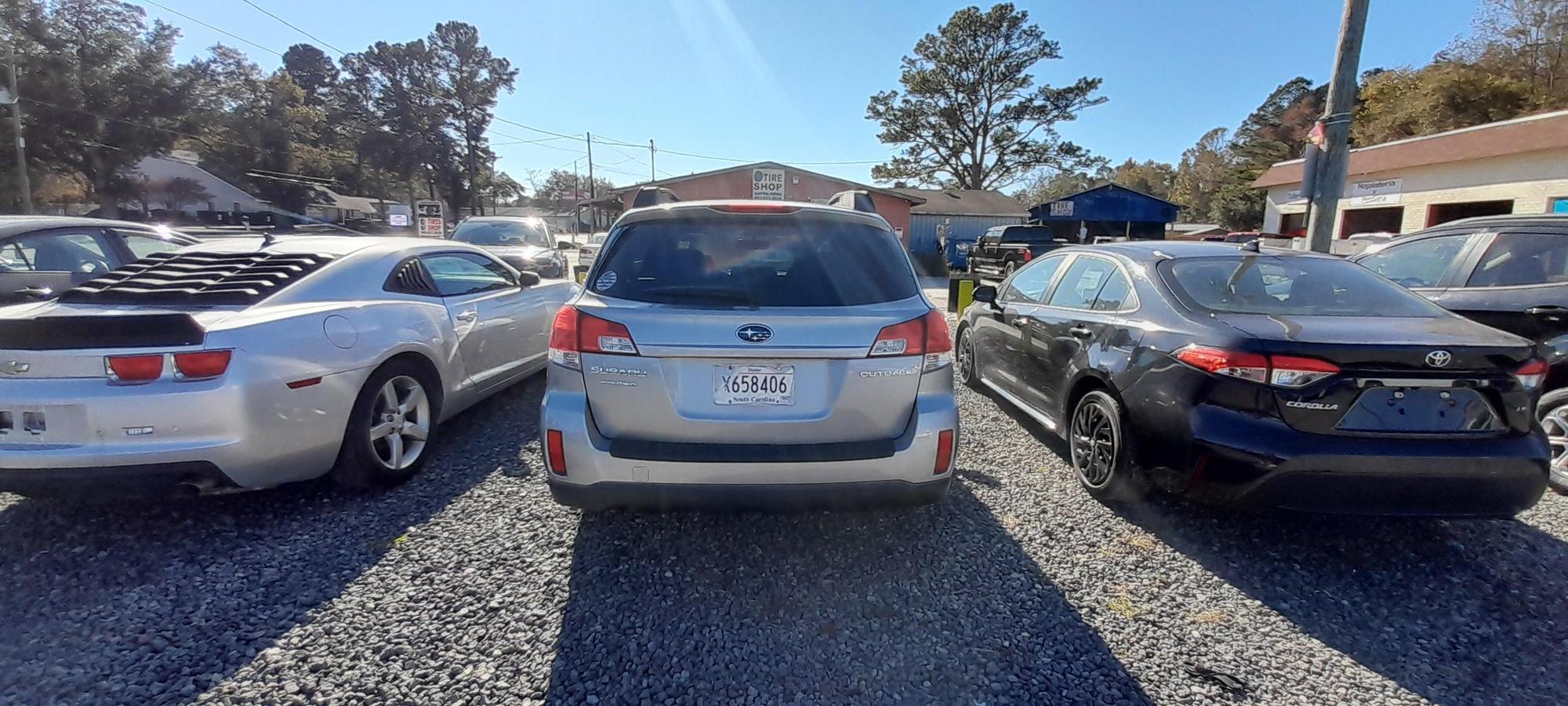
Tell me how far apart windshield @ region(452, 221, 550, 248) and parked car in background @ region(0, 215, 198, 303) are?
5.86m

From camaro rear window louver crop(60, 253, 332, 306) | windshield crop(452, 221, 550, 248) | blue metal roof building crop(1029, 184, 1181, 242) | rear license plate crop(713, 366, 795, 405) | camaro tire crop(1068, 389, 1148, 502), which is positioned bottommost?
camaro tire crop(1068, 389, 1148, 502)

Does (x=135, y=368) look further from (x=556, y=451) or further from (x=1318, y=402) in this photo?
(x=1318, y=402)

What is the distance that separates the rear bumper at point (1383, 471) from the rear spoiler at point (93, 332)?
449 centimetres

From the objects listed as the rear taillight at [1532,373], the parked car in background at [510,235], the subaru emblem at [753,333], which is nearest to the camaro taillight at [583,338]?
the subaru emblem at [753,333]

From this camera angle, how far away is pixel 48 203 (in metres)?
35.2

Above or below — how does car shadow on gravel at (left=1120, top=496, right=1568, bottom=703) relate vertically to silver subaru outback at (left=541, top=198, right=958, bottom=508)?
below

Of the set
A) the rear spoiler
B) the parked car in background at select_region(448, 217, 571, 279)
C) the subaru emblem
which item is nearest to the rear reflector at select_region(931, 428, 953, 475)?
the subaru emblem

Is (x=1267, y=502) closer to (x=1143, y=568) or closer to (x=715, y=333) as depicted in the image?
(x=1143, y=568)

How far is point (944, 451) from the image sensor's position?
8.50 feet

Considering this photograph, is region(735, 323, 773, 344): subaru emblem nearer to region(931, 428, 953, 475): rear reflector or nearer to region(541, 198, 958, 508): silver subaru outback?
region(541, 198, 958, 508): silver subaru outback

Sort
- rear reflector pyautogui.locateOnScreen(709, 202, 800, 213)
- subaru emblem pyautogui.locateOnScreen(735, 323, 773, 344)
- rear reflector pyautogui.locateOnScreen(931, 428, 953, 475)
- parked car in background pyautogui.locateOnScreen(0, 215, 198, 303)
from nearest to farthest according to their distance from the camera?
subaru emblem pyautogui.locateOnScreen(735, 323, 773, 344) → rear reflector pyautogui.locateOnScreen(931, 428, 953, 475) → rear reflector pyautogui.locateOnScreen(709, 202, 800, 213) → parked car in background pyautogui.locateOnScreen(0, 215, 198, 303)

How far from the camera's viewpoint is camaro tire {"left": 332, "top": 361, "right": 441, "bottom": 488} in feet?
10.9

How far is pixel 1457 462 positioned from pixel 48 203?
54596 millimetres

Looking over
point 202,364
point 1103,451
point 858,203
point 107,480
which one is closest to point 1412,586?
point 1103,451
